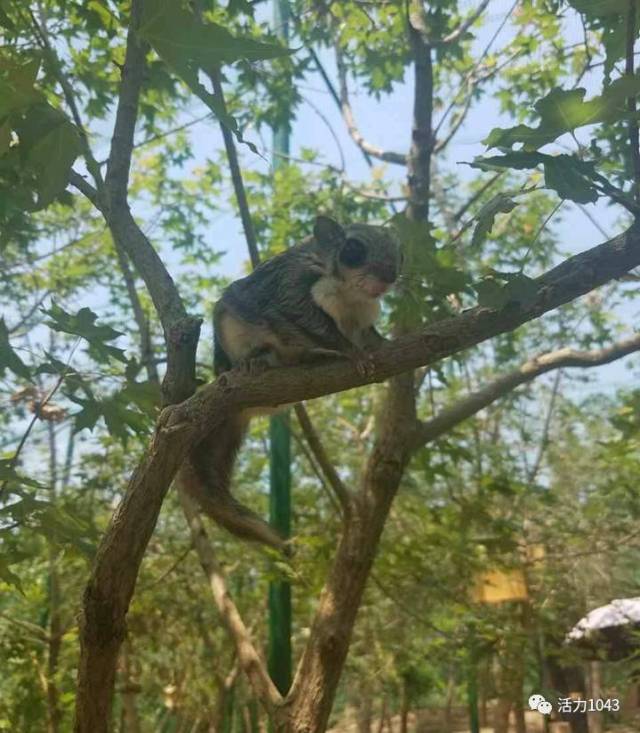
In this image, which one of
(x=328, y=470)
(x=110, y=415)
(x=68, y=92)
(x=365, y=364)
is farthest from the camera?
(x=328, y=470)

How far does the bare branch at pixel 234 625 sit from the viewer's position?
121 inches

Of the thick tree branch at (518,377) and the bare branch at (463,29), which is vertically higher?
the bare branch at (463,29)

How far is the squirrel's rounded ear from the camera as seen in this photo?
245 cm

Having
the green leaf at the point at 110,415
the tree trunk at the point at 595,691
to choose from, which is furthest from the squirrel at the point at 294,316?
the tree trunk at the point at 595,691

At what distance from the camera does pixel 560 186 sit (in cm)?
140

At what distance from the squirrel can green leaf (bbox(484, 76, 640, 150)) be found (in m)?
0.97

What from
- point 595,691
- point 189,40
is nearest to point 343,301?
point 189,40

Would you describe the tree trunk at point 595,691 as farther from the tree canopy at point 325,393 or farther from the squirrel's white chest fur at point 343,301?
the squirrel's white chest fur at point 343,301

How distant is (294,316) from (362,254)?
11.9 inches

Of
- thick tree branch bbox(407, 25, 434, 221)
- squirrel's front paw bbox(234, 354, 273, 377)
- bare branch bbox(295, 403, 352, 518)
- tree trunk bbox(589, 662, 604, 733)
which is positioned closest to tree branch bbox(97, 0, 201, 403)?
squirrel's front paw bbox(234, 354, 273, 377)

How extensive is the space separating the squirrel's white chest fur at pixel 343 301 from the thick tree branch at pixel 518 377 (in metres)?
0.88

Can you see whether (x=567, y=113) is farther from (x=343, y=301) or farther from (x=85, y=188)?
(x=85, y=188)

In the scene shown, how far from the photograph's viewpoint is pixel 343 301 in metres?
2.43

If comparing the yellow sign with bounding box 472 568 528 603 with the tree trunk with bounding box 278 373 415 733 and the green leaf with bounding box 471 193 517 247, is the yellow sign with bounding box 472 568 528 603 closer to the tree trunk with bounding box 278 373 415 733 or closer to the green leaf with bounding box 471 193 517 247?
the tree trunk with bounding box 278 373 415 733
